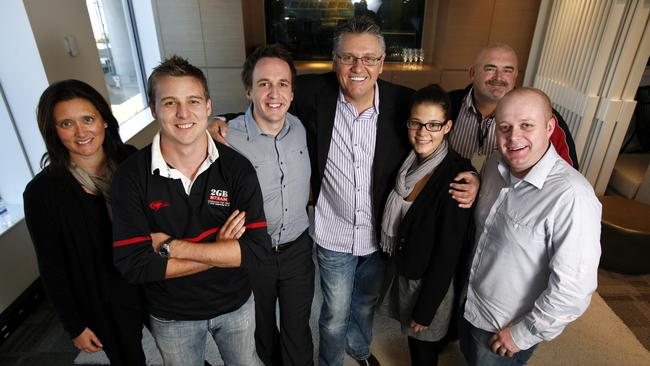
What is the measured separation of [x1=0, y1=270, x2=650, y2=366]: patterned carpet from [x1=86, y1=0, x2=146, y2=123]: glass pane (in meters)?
2.38

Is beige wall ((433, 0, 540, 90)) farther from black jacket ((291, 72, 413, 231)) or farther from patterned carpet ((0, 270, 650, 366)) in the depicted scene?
black jacket ((291, 72, 413, 231))

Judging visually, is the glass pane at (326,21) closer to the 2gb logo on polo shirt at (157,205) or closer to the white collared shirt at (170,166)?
the white collared shirt at (170,166)

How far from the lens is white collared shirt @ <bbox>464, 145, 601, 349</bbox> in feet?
3.93

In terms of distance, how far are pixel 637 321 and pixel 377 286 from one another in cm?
205

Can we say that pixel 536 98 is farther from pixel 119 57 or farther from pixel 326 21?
pixel 119 57

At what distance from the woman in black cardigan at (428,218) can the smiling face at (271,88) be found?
0.53 metres

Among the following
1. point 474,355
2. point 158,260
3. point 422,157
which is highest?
point 422,157

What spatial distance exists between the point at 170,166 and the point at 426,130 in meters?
0.96

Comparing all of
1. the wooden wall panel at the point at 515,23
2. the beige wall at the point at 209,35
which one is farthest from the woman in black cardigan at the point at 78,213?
the wooden wall panel at the point at 515,23

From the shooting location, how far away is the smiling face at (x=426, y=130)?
59.1 inches

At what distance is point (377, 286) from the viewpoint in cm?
194

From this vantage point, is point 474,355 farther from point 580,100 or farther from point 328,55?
point 328,55

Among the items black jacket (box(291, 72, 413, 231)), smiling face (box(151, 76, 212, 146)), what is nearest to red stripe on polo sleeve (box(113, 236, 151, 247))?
smiling face (box(151, 76, 212, 146))

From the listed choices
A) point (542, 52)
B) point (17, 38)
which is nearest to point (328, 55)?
point (542, 52)
